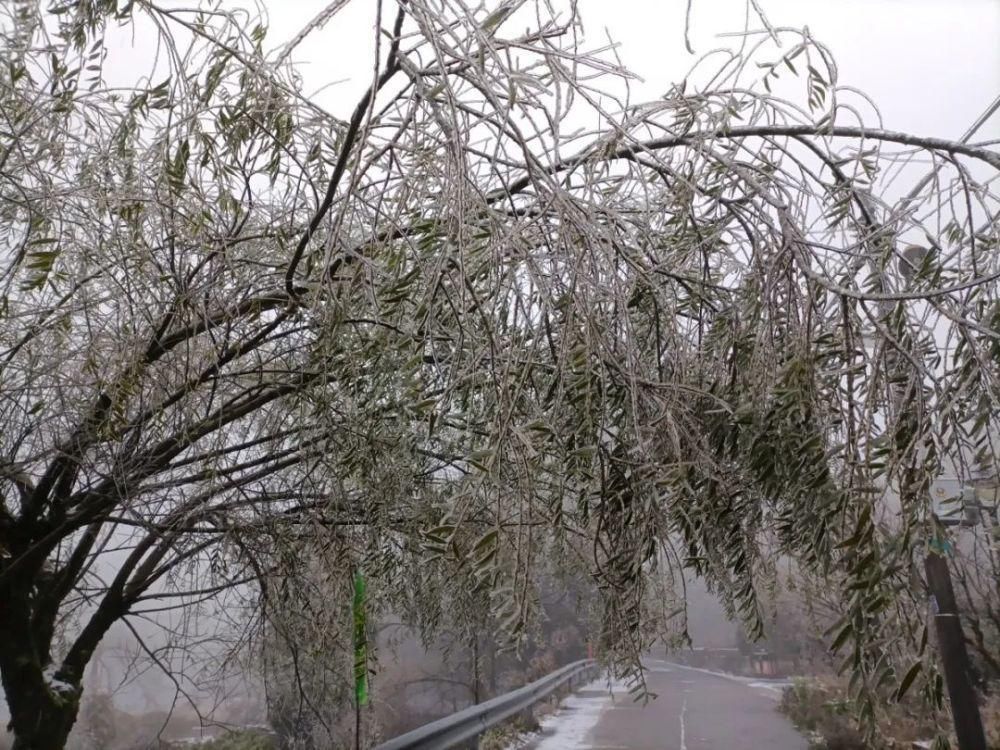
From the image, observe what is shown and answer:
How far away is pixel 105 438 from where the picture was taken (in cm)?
361

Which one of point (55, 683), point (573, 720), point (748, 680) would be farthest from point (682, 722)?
point (55, 683)

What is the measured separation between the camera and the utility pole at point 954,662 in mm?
4992

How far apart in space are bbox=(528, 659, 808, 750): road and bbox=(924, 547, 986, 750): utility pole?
2.14 meters

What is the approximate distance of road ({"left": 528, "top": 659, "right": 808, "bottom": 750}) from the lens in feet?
26.7

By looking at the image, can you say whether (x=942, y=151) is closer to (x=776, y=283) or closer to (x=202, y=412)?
(x=776, y=283)

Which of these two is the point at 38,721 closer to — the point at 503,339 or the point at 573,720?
the point at 503,339

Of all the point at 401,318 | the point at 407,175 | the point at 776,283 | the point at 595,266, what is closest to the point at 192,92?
the point at 401,318

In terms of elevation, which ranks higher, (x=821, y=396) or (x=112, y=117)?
(x=112, y=117)

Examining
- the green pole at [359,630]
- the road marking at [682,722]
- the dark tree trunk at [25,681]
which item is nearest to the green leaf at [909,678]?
the green pole at [359,630]

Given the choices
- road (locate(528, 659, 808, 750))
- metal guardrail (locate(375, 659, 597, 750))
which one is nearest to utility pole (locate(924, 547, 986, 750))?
road (locate(528, 659, 808, 750))

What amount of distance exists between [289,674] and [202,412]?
471cm

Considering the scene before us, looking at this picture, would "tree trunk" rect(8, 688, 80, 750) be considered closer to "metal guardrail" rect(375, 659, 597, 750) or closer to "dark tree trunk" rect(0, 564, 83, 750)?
"dark tree trunk" rect(0, 564, 83, 750)

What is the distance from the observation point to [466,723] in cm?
662

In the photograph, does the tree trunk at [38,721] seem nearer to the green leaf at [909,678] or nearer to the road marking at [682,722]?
the green leaf at [909,678]
